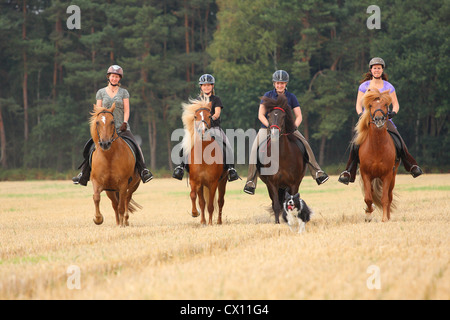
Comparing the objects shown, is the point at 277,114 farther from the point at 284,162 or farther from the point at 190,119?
the point at 190,119

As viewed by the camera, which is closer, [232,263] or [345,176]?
[232,263]

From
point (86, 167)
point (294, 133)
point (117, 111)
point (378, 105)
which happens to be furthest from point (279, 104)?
point (86, 167)

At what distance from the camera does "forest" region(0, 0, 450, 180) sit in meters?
43.8

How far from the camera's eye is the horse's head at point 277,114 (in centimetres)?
1070

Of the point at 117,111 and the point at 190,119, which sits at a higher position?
the point at 117,111

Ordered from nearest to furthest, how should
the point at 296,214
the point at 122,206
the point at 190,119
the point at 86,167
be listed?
the point at 296,214, the point at 190,119, the point at 122,206, the point at 86,167

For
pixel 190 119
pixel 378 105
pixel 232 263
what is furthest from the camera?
pixel 190 119

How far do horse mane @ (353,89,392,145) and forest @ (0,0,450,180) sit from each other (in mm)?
32931

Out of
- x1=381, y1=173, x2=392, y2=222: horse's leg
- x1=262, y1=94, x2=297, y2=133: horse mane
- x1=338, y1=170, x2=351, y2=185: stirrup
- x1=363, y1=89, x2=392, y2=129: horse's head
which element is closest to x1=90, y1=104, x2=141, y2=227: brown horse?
x1=262, y1=94, x2=297, y2=133: horse mane

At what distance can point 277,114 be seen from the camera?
426 inches

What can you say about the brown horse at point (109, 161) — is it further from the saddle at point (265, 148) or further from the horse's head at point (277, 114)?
the horse's head at point (277, 114)

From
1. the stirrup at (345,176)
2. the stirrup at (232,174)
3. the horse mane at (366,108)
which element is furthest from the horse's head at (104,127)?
the horse mane at (366,108)

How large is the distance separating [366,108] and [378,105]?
34cm

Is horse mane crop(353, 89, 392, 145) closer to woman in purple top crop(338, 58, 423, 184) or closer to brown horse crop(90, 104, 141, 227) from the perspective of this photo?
woman in purple top crop(338, 58, 423, 184)
